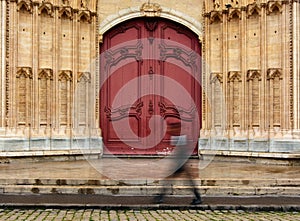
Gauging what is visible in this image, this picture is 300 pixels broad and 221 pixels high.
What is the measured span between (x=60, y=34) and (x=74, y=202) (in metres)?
6.71

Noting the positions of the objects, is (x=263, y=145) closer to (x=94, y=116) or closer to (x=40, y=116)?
(x=94, y=116)

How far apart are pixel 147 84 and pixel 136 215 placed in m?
7.72

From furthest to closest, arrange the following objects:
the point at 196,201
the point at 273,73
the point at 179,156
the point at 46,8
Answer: the point at 46,8 → the point at 273,73 → the point at 179,156 → the point at 196,201

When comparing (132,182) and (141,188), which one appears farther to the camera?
(132,182)

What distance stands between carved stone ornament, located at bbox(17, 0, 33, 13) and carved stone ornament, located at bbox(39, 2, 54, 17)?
0.28m

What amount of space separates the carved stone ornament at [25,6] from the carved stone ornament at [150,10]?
3070mm

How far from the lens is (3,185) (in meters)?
9.27

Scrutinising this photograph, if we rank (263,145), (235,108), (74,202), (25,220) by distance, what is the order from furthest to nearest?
(235,108), (263,145), (74,202), (25,220)

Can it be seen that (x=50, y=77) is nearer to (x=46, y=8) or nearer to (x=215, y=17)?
(x=46, y=8)

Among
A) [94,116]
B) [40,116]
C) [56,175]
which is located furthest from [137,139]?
[56,175]

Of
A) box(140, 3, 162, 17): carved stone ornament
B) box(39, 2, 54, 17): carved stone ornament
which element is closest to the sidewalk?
box(39, 2, 54, 17): carved stone ornament

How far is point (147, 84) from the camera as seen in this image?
14984 mm

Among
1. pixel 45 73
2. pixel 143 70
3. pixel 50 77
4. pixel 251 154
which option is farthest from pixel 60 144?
pixel 251 154

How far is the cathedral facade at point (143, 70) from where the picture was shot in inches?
515
